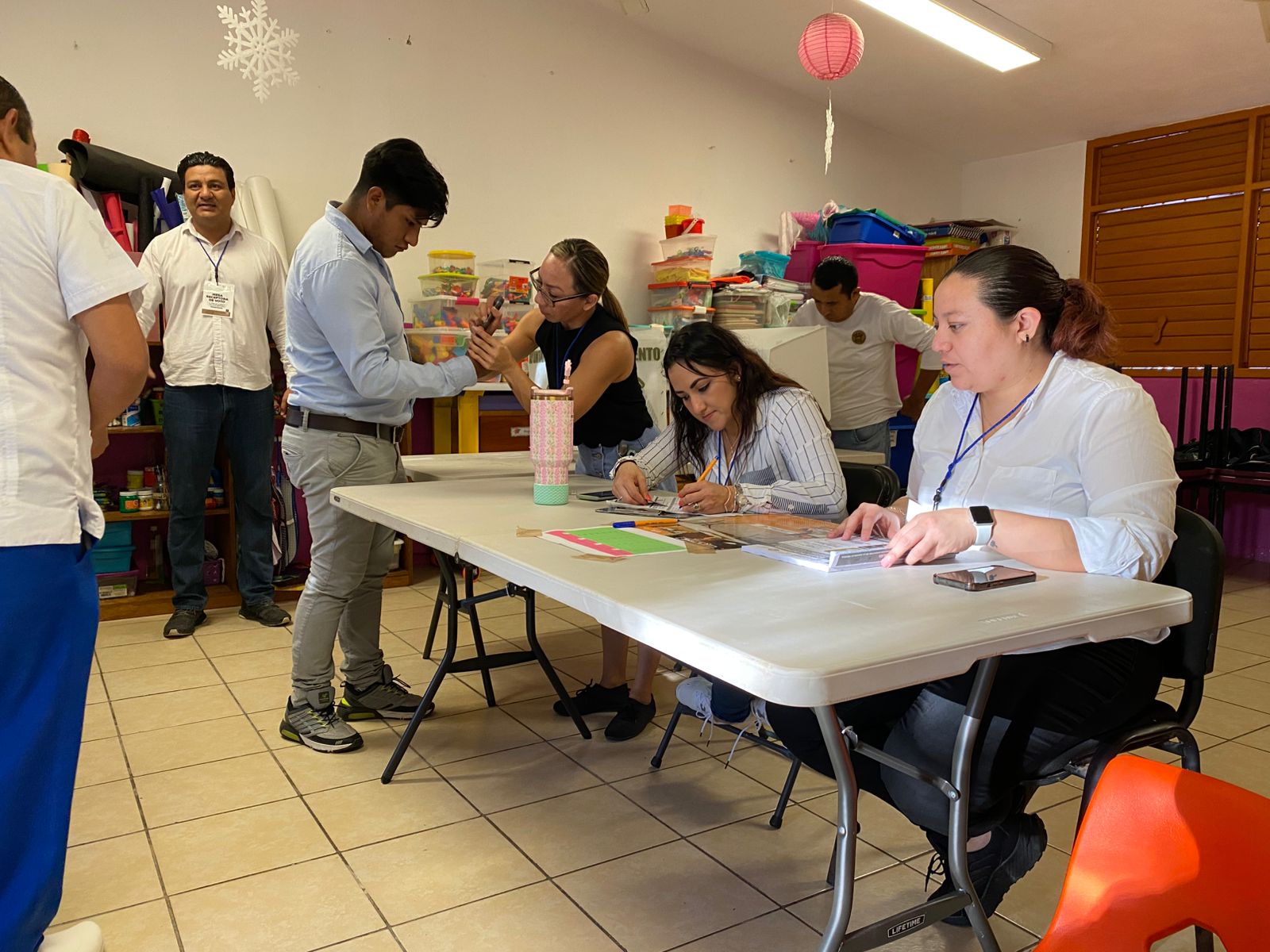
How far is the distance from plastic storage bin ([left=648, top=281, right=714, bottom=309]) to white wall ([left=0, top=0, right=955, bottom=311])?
0.19 metres

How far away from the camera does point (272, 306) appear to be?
4.07 meters

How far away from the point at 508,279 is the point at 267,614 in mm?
2030

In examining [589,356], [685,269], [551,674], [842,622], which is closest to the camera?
[842,622]

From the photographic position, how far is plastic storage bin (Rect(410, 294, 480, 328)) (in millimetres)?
4496

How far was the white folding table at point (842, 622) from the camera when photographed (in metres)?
1.06

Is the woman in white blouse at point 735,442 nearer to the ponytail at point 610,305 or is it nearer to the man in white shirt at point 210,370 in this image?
the ponytail at point 610,305

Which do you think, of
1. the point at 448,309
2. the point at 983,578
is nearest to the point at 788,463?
the point at 983,578

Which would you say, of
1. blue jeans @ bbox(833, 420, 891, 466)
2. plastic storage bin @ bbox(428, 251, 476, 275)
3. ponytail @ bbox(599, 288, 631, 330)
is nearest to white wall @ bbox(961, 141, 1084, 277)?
blue jeans @ bbox(833, 420, 891, 466)

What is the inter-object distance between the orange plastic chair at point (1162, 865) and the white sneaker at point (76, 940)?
5.03ft

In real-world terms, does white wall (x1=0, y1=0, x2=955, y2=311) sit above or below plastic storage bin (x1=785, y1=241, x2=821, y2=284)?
above

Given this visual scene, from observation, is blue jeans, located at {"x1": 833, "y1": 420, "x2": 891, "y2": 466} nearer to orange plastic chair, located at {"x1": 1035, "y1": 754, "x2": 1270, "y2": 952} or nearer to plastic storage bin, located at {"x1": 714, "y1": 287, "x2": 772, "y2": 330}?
plastic storage bin, located at {"x1": 714, "y1": 287, "x2": 772, "y2": 330}

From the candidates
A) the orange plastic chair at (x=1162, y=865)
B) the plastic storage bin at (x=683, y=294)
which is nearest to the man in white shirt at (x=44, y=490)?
the orange plastic chair at (x=1162, y=865)

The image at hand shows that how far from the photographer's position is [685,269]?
544 cm

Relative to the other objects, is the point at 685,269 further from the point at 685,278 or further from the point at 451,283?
the point at 451,283
